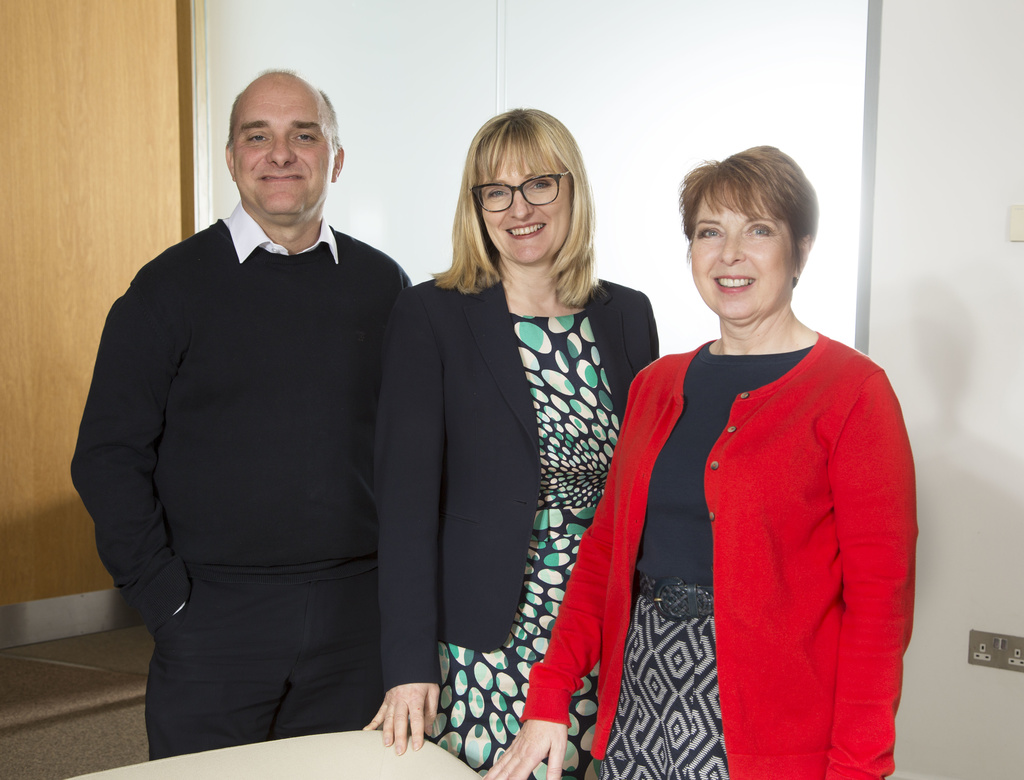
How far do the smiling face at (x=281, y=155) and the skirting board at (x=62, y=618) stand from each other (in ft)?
9.86

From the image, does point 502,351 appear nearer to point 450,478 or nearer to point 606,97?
point 450,478

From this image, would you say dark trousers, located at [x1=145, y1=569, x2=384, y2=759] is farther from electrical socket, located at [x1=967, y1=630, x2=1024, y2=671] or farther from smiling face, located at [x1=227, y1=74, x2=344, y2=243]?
electrical socket, located at [x1=967, y1=630, x2=1024, y2=671]

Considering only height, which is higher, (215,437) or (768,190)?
(768,190)

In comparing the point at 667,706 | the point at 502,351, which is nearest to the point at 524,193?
the point at 502,351

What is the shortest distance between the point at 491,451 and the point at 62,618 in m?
3.53

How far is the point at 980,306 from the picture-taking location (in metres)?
2.53

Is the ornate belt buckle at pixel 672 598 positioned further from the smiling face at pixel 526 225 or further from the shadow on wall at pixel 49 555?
the shadow on wall at pixel 49 555

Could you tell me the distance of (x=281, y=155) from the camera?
184cm

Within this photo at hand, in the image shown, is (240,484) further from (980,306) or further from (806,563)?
(980,306)

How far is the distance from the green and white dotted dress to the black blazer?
4cm

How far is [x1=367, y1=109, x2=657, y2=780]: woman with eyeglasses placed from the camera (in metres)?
1.38

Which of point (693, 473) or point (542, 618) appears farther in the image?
point (542, 618)

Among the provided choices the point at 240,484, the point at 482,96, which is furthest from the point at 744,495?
the point at 482,96

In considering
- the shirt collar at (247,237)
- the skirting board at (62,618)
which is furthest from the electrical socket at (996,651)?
the skirting board at (62,618)
